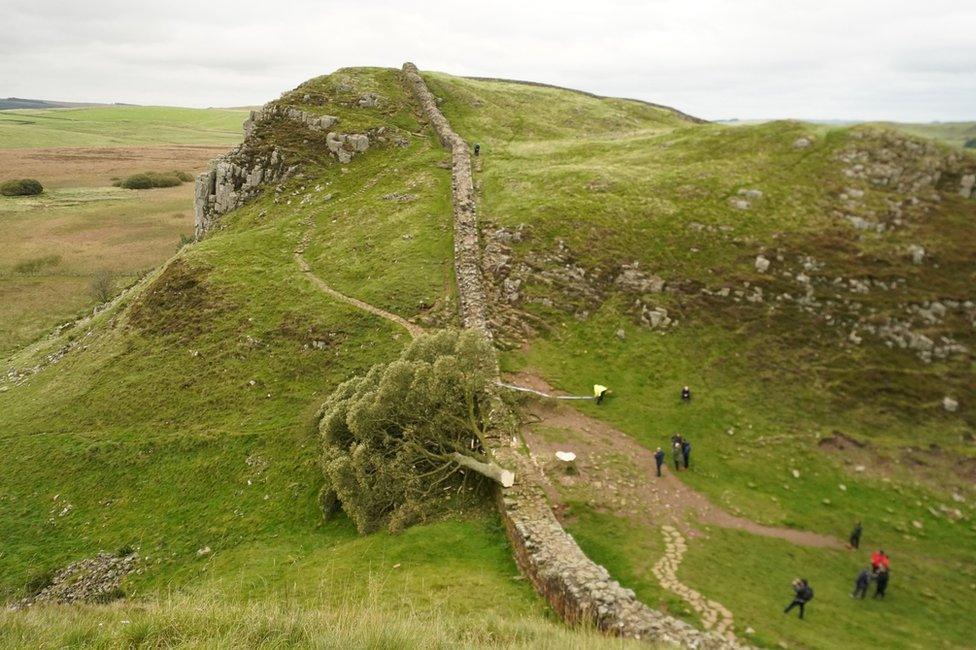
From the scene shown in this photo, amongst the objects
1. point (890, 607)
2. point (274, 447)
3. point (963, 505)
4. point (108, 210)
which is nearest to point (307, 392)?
point (274, 447)

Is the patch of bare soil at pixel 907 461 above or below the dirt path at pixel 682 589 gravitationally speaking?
above

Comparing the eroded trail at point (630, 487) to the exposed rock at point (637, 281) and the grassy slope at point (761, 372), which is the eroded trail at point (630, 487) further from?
the exposed rock at point (637, 281)

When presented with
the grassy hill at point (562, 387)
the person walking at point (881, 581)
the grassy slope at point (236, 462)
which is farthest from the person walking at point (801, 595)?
the grassy slope at point (236, 462)

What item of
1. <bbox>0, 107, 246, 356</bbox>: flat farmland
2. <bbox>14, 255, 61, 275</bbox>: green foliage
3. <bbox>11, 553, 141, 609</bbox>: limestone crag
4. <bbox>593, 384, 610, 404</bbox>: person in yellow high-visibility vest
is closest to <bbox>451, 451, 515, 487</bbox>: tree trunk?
<bbox>593, 384, 610, 404</bbox>: person in yellow high-visibility vest

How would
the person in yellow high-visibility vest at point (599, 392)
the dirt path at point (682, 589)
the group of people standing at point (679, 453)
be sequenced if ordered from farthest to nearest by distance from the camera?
1. the person in yellow high-visibility vest at point (599, 392)
2. the group of people standing at point (679, 453)
3. the dirt path at point (682, 589)

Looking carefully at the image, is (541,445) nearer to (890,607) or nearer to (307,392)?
(890,607)

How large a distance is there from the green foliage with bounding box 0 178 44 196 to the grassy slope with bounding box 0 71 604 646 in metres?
93.4

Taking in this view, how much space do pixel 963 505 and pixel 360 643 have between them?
2593 centimetres

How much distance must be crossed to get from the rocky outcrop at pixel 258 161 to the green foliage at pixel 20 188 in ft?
279

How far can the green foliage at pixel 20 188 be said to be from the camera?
117912 mm

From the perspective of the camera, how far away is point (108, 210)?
353 feet

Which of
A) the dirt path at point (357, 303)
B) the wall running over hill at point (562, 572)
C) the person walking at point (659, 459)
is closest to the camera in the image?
the wall running over hill at point (562, 572)

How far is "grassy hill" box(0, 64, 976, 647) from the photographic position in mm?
18547

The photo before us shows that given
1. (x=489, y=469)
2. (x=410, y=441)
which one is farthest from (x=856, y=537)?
(x=410, y=441)
